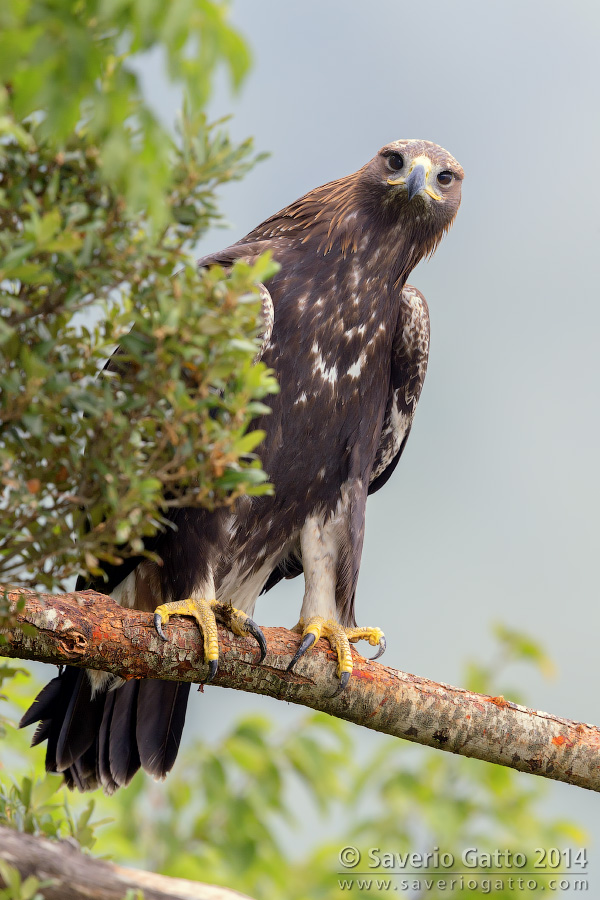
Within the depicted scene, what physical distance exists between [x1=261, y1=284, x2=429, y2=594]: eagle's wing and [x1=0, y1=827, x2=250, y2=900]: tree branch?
1816 millimetres

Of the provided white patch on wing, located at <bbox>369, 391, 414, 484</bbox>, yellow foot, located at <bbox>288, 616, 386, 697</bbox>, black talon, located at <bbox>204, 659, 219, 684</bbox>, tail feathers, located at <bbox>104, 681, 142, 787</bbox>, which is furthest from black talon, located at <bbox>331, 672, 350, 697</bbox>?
white patch on wing, located at <bbox>369, 391, 414, 484</bbox>

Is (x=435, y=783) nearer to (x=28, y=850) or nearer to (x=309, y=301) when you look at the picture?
(x=309, y=301)

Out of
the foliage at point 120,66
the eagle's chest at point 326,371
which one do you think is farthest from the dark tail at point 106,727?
the foliage at point 120,66

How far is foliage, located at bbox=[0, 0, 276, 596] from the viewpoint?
1585 millimetres

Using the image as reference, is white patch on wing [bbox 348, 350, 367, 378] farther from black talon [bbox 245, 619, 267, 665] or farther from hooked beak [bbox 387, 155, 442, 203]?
black talon [bbox 245, 619, 267, 665]

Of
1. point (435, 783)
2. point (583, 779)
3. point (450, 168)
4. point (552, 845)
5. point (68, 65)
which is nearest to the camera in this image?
point (68, 65)

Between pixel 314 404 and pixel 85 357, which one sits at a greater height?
pixel 314 404

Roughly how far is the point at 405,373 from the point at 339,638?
1.19 metres

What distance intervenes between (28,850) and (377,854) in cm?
253

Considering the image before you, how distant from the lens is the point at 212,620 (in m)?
2.96

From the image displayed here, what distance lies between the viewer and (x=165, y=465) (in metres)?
1.79

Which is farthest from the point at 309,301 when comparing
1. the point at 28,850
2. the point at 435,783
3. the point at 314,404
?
the point at 435,783

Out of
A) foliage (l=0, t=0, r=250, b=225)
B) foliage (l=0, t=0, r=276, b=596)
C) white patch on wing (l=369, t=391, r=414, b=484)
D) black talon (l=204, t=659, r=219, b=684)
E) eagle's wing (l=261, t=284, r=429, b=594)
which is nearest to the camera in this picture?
foliage (l=0, t=0, r=250, b=225)

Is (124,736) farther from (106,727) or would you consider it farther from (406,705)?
(406,705)
